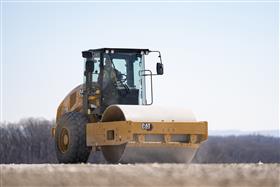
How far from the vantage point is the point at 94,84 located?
2070 centimetres

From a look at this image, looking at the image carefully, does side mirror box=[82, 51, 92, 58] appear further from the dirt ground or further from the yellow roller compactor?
the dirt ground

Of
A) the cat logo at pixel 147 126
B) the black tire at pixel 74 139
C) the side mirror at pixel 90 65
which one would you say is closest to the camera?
the cat logo at pixel 147 126

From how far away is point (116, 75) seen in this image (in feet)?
66.7

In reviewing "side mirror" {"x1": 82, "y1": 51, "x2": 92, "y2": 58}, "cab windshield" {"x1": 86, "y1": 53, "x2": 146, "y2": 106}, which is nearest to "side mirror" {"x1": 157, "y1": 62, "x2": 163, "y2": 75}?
"cab windshield" {"x1": 86, "y1": 53, "x2": 146, "y2": 106}

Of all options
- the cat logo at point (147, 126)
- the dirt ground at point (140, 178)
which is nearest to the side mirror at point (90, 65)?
the cat logo at point (147, 126)

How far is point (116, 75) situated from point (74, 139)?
8.10ft

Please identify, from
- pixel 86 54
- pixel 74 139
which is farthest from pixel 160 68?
pixel 74 139

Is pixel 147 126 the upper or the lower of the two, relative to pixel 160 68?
lower

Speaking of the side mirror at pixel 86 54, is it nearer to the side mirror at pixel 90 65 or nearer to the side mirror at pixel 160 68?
the side mirror at pixel 90 65

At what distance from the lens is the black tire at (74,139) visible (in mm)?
19203

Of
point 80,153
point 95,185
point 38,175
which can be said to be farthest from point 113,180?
point 80,153

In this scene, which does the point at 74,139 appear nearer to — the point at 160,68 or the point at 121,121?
the point at 121,121

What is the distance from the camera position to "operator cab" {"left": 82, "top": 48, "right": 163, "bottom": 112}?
20.2 meters

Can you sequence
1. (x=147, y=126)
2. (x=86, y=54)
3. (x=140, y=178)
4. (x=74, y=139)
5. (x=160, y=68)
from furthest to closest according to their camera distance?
(x=86, y=54)
(x=160, y=68)
(x=74, y=139)
(x=147, y=126)
(x=140, y=178)
